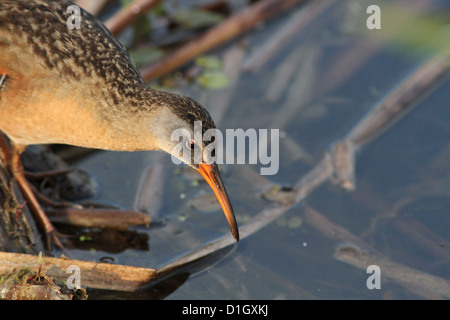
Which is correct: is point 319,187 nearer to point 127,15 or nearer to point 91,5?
point 127,15

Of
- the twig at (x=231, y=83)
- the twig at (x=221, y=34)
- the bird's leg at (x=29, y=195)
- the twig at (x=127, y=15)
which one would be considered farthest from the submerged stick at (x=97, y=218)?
the twig at (x=127, y=15)

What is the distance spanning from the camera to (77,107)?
4102mm

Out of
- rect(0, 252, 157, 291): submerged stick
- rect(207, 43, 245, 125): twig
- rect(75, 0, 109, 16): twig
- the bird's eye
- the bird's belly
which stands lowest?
rect(0, 252, 157, 291): submerged stick

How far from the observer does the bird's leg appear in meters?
4.61

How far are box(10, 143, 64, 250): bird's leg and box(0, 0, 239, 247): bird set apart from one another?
1.18 feet

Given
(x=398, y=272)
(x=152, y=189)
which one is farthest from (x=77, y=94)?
(x=398, y=272)

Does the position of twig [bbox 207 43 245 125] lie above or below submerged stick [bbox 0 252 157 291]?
above

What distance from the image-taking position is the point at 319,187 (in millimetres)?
5102

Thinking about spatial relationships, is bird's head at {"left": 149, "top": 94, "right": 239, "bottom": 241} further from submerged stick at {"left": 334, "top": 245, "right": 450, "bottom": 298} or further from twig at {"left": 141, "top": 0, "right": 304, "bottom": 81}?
twig at {"left": 141, "top": 0, "right": 304, "bottom": 81}

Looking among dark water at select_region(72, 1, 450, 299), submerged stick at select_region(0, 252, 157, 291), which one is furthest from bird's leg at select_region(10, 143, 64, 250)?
submerged stick at select_region(0, 252, 157, 291)

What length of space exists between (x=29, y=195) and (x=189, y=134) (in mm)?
1349

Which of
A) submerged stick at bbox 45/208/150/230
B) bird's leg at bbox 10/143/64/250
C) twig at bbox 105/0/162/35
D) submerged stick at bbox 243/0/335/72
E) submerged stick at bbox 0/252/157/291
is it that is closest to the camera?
submerged stick at bbox 0/252/157/291
